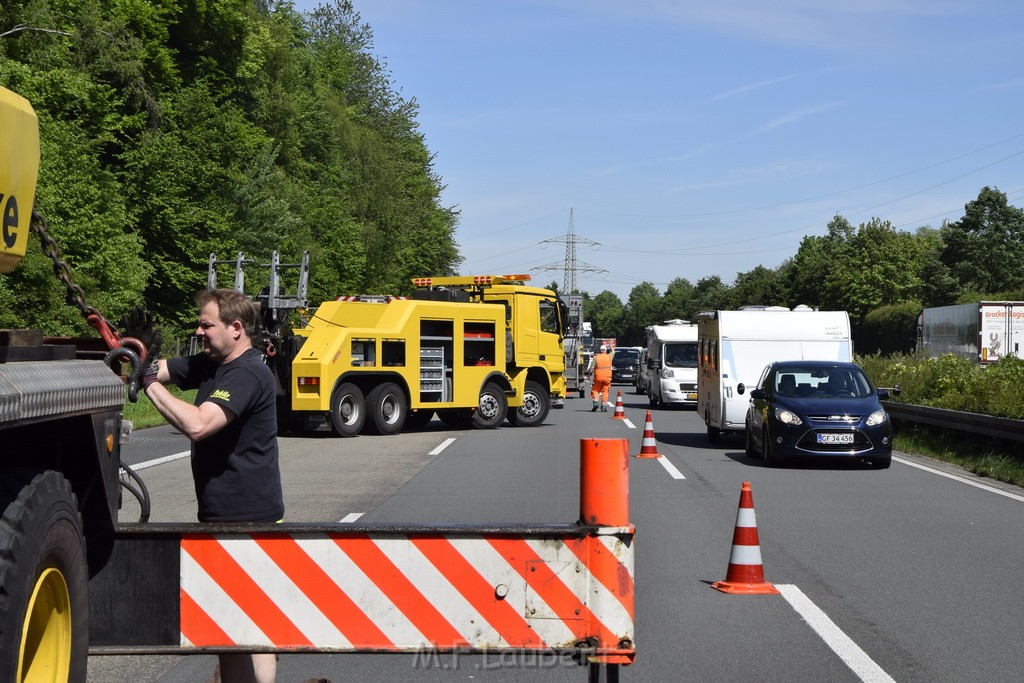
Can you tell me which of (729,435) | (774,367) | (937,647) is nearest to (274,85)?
(729,435)

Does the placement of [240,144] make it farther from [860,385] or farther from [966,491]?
→ [966,491]

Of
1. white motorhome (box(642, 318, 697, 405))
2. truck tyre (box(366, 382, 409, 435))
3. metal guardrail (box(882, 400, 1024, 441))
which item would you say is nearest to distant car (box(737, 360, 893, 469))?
Answer: metal guardrail (box(882, 400, 1024, 441))

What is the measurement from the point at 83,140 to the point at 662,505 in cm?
2709

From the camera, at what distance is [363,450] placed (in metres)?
21.4

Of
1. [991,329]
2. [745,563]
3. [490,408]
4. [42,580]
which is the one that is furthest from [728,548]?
[991,329]

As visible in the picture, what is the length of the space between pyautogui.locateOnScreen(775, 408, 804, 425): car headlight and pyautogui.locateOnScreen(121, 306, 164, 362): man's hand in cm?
1444

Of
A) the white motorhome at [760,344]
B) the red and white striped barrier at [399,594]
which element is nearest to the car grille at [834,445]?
the white motorhome at [760,344]

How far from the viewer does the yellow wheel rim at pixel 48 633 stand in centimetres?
390

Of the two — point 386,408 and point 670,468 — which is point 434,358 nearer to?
point 386,408

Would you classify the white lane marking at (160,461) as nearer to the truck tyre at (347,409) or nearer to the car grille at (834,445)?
the truck tyre at (347,409)

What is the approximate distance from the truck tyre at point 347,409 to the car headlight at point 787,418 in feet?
28.9

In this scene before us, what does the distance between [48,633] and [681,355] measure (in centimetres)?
3624

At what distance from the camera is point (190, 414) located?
15.7 ft

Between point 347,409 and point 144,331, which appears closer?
point 144,331
